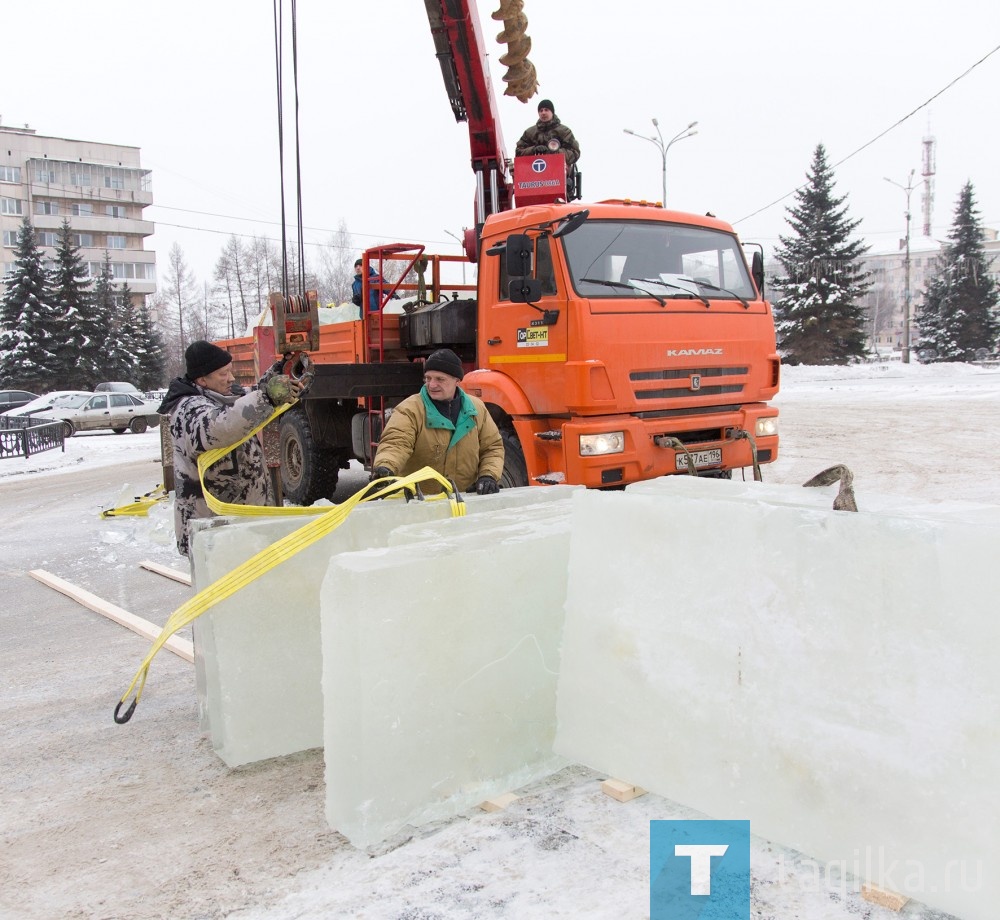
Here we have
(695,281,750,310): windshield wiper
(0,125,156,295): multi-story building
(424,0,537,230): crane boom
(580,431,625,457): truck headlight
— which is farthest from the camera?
(0,125,156,295): multi-story building

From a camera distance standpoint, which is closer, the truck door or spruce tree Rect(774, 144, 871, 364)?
the truck door

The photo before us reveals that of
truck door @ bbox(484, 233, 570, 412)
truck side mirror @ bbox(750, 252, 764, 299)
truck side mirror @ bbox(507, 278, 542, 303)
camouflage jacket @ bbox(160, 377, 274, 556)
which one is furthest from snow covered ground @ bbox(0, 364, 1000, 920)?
truck side mirror @ bbox(750, 252, 764, 299)

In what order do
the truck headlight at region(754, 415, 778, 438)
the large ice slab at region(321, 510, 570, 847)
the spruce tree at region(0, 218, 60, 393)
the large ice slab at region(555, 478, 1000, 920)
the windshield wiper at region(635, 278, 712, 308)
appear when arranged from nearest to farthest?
the large ice slab at region(555, 478, 1000, 920) → the large ice slab at region(321, 510, 570, 847) → the windshield wiper at region(635, 278, 712, 308) → the truck headlight at region(754, 415, 778, 438) → the spruce tree at region(0, 218, 60, 393)

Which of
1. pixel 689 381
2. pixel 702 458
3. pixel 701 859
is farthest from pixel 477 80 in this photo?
pixel 701 859

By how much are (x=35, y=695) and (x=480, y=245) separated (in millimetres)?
4612

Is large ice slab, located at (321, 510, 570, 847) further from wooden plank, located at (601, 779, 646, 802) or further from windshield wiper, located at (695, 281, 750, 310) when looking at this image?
windshield wiper, located at (695, 281, 750, 310)

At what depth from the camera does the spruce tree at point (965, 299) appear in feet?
141

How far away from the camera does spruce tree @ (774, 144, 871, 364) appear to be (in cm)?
3894

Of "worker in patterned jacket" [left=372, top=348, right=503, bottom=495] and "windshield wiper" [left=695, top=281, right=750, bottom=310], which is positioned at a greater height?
"windshield wiper" [left=695, top=281, right=750, bottom=310]

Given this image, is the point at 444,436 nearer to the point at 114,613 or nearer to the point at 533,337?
the point at 533,337

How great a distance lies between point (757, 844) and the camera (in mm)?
2541

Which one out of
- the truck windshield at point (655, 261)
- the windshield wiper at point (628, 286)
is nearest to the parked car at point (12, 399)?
the truck windshield at point (655, 261)

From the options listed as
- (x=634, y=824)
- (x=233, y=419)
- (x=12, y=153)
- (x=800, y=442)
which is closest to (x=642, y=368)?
(x=233, y=419)

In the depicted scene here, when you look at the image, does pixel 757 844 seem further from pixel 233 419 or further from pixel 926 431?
pixel 926 431
